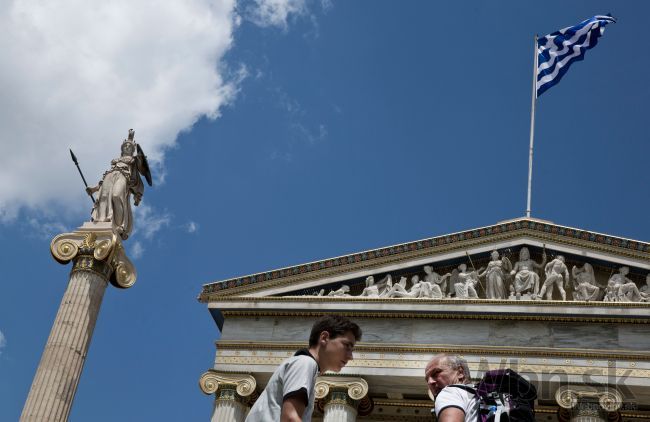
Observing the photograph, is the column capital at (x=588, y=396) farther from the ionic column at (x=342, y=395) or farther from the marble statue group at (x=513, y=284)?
the ionic column at (x=342, y=395)

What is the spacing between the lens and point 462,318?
83.8ft

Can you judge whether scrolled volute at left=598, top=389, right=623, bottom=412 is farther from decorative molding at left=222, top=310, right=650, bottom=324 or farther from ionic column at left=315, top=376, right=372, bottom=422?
ionic column at left=315, top=376, right=372, bottom=422

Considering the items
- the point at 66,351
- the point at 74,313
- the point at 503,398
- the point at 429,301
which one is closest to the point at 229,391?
the point at 429,301

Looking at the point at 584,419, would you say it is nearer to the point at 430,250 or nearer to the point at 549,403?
the point at 549,403

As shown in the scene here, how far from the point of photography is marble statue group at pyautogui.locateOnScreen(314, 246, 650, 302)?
25312mm

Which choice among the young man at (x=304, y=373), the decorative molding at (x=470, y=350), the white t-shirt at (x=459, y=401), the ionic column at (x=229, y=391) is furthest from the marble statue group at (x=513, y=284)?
the young man at (x=304, y=373)

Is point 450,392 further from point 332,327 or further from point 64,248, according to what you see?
point 64,248

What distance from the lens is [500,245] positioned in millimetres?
26594

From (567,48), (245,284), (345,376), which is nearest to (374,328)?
(345,376)

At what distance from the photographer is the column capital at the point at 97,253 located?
56.7 feet

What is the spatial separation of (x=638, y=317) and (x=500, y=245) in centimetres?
398

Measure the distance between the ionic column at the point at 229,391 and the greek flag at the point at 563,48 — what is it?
1359 centimetres

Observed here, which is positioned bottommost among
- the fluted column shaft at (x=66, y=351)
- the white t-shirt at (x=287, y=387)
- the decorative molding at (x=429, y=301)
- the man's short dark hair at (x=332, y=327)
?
the white t-shirt at (x=287, y=387)

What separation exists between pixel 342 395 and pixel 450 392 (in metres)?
18.9
